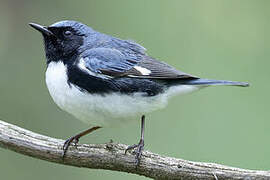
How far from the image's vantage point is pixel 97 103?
16.0ft

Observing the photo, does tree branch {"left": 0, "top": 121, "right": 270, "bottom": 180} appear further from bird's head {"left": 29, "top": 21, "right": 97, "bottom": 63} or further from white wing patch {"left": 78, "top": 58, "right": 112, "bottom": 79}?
bird's head {"left": 29, "top": 21, "right": 97, "bottom": 63}

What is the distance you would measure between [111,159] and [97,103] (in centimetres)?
62

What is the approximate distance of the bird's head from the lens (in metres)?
5.31

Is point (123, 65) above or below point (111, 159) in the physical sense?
above

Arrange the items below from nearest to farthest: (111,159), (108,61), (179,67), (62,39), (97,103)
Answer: (97,103) < (111,159) < (108,61) < (62,39) < (179,67)

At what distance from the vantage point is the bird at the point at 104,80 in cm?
493

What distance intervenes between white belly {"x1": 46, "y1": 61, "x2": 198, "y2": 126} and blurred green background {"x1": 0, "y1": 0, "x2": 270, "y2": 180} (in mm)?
2075

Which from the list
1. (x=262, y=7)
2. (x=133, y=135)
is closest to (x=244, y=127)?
(x=133, y=135)

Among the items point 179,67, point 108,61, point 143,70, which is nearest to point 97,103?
point 108,61

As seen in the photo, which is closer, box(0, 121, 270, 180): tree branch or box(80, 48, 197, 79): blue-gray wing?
box(0, 121, 270, 180): tree branch

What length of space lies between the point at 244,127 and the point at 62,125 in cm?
289

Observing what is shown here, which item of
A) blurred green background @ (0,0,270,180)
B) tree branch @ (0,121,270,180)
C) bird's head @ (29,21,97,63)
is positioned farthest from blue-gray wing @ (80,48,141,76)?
blurred green background @ (0,0,270,180)

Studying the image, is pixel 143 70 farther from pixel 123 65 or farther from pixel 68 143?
pixel 68 143

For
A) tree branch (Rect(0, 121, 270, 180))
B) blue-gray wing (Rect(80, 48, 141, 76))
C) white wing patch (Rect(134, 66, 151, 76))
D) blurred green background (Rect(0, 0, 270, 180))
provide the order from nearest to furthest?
tree branch (Rect(0, 121, 270, 180)) → blue-gray wing (Rect(80, 48, 141, 76)) → white wing patch (Rect(134, 66, 151, 76)) → blurred green background (Rect(0, 0, 270, 180))
